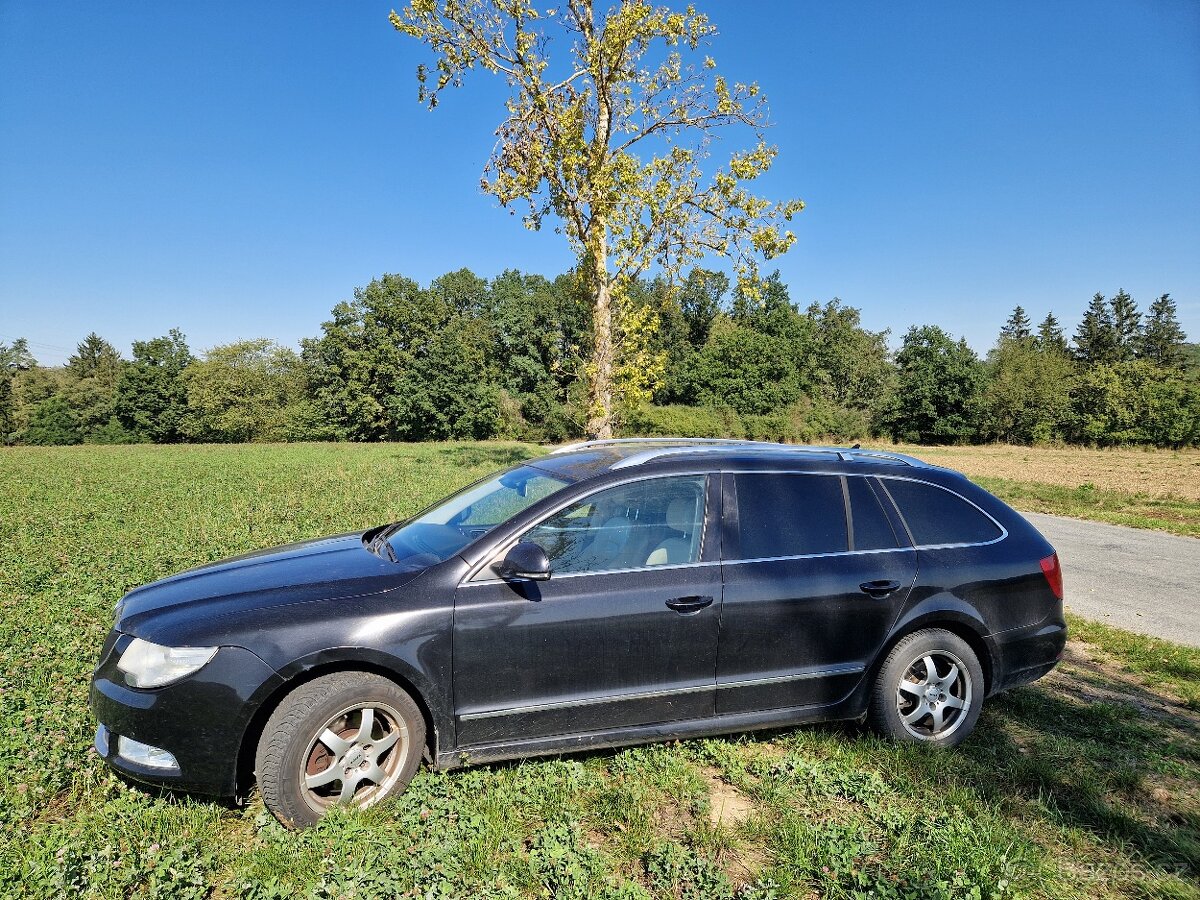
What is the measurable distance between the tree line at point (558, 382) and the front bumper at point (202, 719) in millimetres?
41102

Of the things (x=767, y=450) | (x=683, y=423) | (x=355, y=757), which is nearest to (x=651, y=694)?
(x=355, y=757)

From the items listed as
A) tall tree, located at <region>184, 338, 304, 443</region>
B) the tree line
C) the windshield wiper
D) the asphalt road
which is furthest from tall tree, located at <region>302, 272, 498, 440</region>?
the windshield wiper

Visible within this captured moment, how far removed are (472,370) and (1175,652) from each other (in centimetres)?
5568

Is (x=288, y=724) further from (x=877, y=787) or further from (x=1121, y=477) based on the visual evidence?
(x=1121, y=477)

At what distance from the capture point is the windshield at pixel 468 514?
3.54 m

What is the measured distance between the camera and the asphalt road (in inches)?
277

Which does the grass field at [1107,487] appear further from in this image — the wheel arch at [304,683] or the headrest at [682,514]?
the wheel arch at [304,683]

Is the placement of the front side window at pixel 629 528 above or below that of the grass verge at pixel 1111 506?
above

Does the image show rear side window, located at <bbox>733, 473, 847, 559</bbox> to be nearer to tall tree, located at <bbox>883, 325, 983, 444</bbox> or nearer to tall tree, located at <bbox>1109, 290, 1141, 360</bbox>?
tall tree, located at <bbox>883, 325, 983, 444</bbox>

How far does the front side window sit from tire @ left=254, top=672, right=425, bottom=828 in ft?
3.27

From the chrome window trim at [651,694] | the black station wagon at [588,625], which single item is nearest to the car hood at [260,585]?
the black station wagon at [588,625]

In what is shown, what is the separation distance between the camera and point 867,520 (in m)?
3.92

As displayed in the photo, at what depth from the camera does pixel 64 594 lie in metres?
6.39

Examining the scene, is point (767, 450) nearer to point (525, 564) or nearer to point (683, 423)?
point (525, 564)
